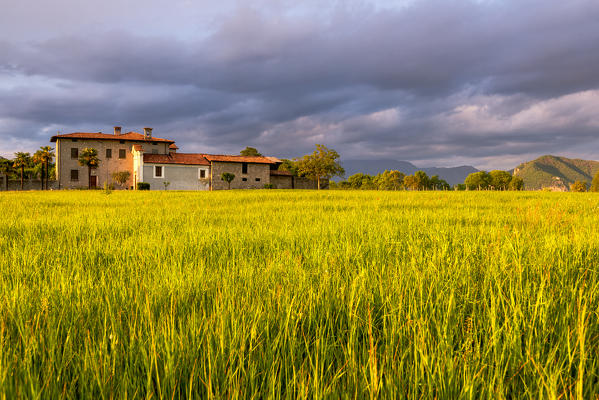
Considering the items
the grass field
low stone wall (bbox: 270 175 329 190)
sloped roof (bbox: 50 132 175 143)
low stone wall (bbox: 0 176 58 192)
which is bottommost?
the grass field

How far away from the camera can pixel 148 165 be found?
1870 inches

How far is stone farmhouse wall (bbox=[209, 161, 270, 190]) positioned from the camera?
168 feet

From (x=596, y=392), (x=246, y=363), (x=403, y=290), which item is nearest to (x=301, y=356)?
(x=246, y=363)

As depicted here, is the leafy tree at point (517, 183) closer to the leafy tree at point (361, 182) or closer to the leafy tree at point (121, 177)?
the leafy tree at point (361, 182)

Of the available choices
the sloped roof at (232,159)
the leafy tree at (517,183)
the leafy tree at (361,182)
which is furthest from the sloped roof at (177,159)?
the leafy tree at (517,183)

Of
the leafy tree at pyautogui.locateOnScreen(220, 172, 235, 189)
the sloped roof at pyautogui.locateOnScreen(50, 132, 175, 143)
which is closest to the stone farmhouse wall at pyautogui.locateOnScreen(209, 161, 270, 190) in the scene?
the leafy tree at pyautogui.locateOnScreen(220, 172, 235, 189)

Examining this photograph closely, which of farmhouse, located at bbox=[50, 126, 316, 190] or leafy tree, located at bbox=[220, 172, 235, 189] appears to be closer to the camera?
farmhouse, located at bbox=[50, 126, 316, 190]

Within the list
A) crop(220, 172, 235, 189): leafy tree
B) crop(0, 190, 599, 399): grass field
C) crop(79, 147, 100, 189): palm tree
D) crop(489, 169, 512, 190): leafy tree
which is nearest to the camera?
crop(0, 190, 599, 399): grass field

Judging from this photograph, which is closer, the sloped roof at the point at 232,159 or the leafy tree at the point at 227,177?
the leafy tree at the point at 227,177

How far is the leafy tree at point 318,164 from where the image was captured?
58750 mm

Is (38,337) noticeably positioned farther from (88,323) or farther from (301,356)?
(301,356)

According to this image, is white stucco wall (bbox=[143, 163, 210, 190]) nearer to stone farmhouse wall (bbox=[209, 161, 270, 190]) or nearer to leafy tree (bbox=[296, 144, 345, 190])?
stone farmhouse wall (bbox=[209, 161, 270, 190])

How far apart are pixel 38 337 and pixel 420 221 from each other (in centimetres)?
522

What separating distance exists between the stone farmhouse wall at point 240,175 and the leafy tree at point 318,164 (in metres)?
8.10
